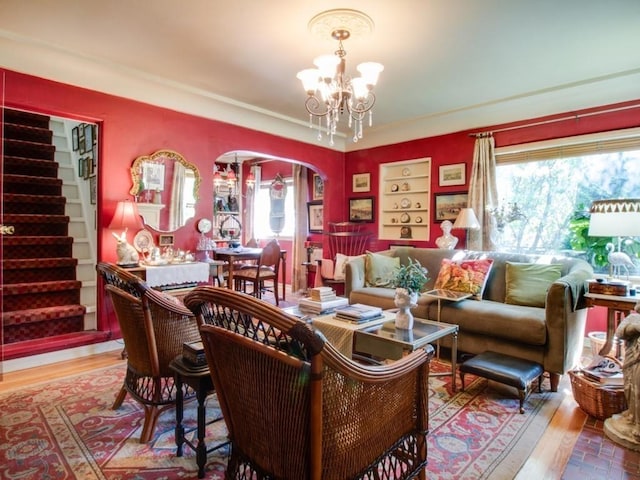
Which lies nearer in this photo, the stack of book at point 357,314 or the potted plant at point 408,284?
the potted plant at point 408,284

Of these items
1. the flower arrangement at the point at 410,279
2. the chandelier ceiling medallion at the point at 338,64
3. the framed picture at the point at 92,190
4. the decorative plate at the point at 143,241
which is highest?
the chandelier ceiling medallion at the point at 338,64

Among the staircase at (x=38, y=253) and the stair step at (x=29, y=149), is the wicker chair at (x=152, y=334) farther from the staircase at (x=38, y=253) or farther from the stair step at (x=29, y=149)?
the stair step at (x=29, y=149)

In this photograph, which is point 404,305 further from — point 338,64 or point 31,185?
point 31,185

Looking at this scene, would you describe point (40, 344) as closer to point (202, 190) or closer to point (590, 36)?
point (202, 190)

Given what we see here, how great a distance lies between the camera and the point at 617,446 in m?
2.02

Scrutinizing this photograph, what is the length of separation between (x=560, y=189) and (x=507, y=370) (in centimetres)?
259

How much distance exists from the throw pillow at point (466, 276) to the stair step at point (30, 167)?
4667 mm

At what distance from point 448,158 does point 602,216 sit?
7.58 feet

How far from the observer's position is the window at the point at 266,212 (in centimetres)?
740

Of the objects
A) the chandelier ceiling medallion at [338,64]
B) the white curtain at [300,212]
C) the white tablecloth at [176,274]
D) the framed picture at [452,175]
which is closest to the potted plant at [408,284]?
the chandelier ceiling medallion at [338,64]

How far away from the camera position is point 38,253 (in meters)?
3.99

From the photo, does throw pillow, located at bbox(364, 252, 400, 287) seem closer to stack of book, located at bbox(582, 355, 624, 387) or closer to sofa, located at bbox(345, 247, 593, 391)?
sofa, located at bbox(345, 247, 593, 391)

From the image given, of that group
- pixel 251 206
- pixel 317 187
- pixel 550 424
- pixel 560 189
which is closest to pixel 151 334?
pixel 550 424

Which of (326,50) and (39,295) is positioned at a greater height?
(326,50)
